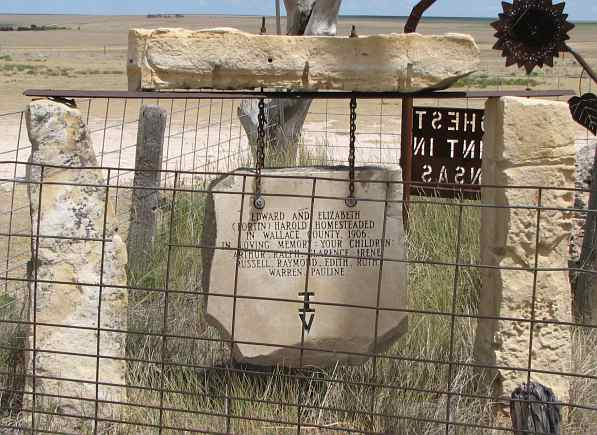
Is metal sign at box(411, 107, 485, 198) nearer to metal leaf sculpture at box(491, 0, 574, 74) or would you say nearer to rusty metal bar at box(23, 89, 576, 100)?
metal leaf sculpture at box(491, 0, 574, 74)

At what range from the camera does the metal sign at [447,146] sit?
4.42 meters

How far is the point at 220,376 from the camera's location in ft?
11.8

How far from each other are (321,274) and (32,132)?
1.20m

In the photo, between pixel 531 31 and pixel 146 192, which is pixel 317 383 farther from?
pixel 146 192

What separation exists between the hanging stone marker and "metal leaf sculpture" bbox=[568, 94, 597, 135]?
1.15m

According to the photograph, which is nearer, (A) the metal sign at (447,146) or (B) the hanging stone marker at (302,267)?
(B) the hanging stone marker at (302,267)

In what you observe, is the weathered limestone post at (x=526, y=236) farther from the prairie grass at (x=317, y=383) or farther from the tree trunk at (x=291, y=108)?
the tree trunk at (x=291, y=108)

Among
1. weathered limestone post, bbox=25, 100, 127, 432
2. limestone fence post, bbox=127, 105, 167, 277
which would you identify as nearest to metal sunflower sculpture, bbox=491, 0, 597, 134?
weathered limestone post, bbox=25, 100, 127, 432

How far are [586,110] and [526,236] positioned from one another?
45.1 inches

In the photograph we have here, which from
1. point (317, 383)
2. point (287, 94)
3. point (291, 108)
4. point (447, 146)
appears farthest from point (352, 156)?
point (291, 108)

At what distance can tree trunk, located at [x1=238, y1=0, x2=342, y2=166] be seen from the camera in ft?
21.1

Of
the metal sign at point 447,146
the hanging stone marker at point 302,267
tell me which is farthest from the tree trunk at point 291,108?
the hanging stone marker at point 302,267

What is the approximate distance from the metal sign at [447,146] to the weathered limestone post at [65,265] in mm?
1885

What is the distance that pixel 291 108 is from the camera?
6.80m
